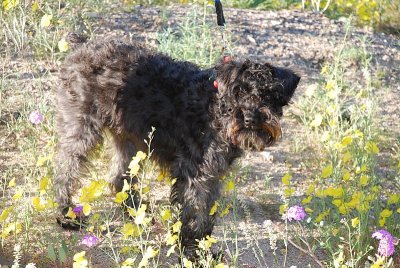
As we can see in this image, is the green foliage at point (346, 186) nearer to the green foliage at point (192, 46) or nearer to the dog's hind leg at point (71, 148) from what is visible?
the green foliage at point (192, 46)

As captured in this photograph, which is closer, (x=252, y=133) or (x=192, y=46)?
(x=252, y=133)

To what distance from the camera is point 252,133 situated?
173 inches

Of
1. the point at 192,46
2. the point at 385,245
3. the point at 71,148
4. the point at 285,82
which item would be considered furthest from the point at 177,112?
the point at 192,46

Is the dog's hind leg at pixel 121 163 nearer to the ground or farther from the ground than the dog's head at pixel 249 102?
nearer to the ground

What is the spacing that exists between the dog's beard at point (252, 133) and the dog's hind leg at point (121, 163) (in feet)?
4.00

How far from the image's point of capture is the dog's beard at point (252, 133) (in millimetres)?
4383

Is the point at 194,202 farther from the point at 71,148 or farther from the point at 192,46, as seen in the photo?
the point at 192,46

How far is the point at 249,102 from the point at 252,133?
200mm

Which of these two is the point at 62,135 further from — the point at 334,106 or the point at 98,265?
the point at 334,106

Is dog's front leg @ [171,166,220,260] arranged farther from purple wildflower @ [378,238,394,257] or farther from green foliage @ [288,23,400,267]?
purple wildflower @ [378,238,394,257]

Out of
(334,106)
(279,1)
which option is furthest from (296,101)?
(279,1)

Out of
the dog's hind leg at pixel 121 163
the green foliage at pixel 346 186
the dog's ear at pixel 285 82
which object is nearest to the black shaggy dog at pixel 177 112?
the dog's ear at pixel 285 82

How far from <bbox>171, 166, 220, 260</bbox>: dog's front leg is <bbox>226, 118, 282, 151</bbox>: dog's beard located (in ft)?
1.20

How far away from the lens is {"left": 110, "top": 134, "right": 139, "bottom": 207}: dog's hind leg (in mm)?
5418
